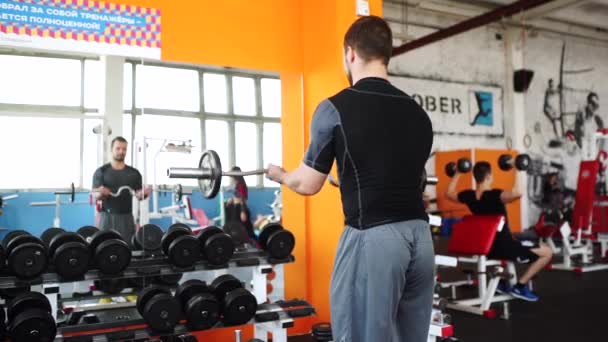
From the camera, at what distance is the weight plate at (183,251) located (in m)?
2.47

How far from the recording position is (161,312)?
225 cm

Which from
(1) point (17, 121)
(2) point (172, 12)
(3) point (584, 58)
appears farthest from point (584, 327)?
(3) point (584, 58)

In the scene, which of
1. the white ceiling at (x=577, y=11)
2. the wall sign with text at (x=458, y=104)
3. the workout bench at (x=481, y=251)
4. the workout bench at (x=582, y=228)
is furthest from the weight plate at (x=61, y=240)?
the white ceiling at (x=577, y=11)

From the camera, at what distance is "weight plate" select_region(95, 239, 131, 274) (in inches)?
90.4

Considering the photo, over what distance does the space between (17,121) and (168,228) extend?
2.93 feet

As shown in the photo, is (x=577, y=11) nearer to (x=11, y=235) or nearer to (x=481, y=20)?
(x=481, y=20)

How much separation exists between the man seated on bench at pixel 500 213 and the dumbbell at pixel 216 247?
1819 mm

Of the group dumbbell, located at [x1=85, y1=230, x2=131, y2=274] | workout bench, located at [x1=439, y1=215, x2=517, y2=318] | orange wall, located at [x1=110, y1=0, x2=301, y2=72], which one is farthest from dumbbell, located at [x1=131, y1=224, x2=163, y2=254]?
workout bench, located at [x1=439, y1=215, x2=517, y2=318]

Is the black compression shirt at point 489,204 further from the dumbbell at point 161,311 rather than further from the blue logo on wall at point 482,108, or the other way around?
the blue logo on wall at point 482,108

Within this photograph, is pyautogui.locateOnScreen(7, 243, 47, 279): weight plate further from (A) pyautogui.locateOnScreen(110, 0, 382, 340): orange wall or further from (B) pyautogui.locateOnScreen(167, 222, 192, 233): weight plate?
(A) pyautogui.locateOnScreen(110, 0, 382, 340): orange wall

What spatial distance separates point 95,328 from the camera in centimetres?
221

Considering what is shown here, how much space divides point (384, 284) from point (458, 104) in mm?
7379

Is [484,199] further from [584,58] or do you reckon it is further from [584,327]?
[584,58]

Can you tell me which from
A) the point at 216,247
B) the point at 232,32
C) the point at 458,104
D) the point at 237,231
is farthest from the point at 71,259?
the point at 458,104
